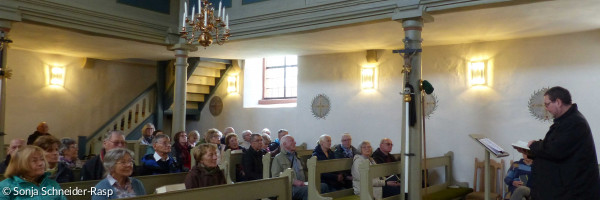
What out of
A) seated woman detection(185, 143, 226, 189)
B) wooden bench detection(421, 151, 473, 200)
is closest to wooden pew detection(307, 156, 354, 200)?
wooden bench detection(421, 151, 473, 200)

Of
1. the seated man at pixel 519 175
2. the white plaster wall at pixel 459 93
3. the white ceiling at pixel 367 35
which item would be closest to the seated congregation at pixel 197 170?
the white plaster wall at pixel 459 93

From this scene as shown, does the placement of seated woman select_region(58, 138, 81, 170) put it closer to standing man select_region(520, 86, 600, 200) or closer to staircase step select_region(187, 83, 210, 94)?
standing man select_region(520, 86, 600, 200)

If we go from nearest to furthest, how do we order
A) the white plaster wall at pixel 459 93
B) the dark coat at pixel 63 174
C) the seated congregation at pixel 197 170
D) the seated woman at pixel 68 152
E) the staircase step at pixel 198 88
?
the seated congregation at pixel 197 170, the dark coat at pixel 63 174, the seated woman at pixel 68 152, the white plaster wall at pixel 459 93, the staircase step at pixel 198 88

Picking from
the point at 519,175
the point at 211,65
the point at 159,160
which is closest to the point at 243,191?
the point at 159,160

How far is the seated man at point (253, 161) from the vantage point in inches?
266

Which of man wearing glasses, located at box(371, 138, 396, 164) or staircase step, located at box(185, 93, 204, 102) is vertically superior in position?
staircase step, located at box(185, 93, 204, 102)

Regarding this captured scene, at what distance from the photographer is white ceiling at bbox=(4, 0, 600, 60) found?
22.0 ft

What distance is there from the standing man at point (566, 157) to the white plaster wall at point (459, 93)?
182 inches

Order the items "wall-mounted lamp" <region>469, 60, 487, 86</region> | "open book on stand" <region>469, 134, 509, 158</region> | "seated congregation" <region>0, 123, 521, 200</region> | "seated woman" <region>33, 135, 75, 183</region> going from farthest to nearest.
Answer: "wall-mounted lamp" <region>469, 60, 487, 86</region> < "open book on stand" <region>469, 134, 509, 158</region> < "seated woman" <region>33, 135, 75, 183</region> < "seated congregation" <region>0, 123, 521, 200</region>

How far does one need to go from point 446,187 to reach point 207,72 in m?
6.17

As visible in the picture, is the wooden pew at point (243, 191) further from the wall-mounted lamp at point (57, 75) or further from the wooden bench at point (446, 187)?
the wall-mounted lamp at point (57, 75)

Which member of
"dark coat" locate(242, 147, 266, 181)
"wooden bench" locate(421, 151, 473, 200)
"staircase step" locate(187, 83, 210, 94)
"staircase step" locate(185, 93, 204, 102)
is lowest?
"wooden bench" locate(421, 151, 473, 200)

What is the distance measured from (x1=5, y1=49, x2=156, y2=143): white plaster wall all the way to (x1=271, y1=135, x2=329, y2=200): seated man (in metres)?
7.15

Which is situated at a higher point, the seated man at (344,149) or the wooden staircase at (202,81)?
the wooden staircase at (202,81)
